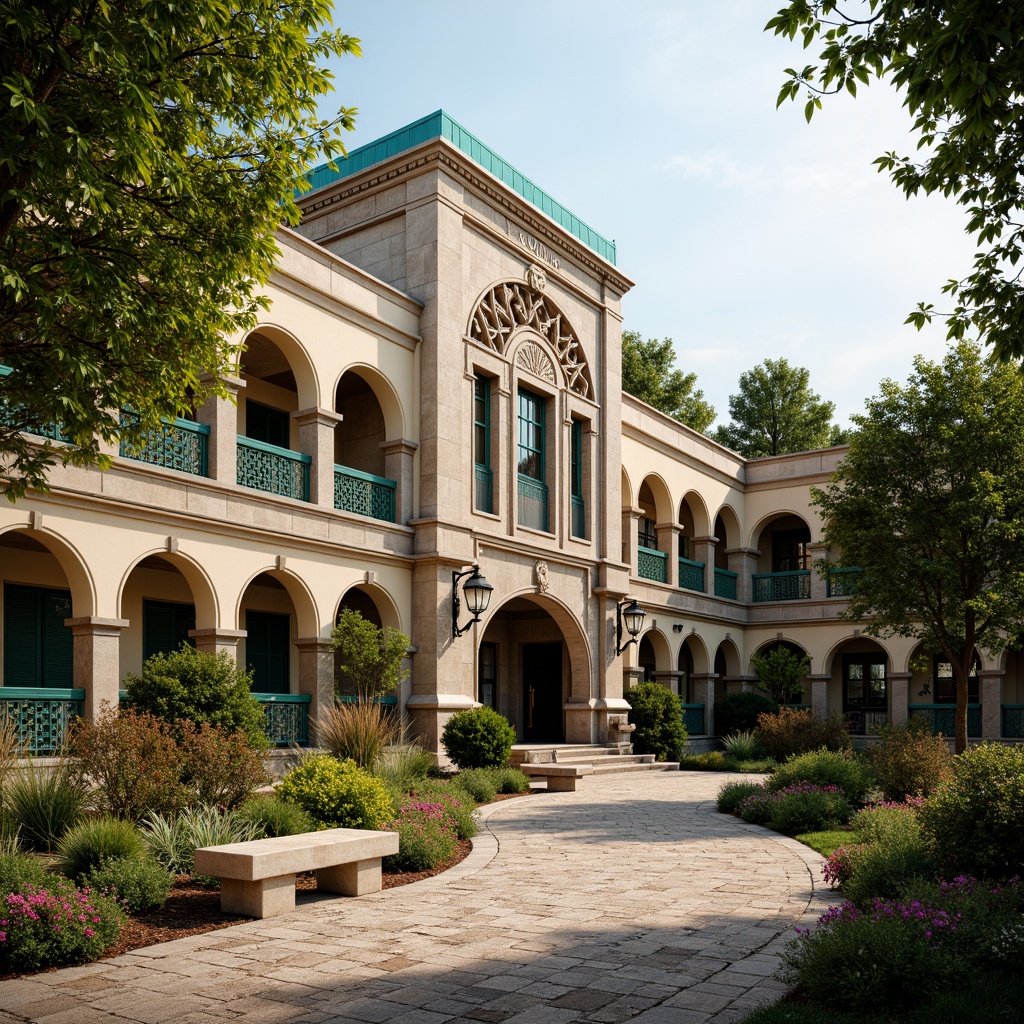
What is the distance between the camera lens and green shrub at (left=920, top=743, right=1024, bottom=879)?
6.98m

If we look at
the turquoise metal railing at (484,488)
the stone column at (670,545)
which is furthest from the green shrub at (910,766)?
the stone column at (670,545)

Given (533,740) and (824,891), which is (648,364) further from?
(824,891)

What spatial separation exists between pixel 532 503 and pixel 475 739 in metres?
5.90

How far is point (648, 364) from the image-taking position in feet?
124

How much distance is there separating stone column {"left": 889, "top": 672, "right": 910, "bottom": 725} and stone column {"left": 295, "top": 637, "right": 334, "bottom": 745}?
57.9ft

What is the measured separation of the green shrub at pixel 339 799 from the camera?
31.5 feet

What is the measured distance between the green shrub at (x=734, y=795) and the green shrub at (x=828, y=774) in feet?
0.78

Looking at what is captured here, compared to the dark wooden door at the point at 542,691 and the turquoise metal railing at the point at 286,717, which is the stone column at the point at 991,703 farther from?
the turquoise metal railing at the point at 286,717

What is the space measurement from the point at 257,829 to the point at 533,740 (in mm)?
15397

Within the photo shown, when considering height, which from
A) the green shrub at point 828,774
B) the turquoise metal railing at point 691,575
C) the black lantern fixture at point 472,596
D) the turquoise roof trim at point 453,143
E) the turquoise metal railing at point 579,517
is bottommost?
the green shrub at point 828,774

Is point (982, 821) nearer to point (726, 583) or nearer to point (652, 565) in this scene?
point (652, 565)

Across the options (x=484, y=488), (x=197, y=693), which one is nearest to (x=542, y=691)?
(x=484, y=488)

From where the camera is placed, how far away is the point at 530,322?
21.0 meters

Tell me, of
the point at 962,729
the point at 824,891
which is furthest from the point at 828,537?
the point at 824,891
